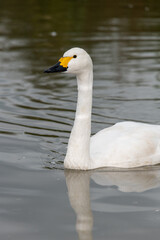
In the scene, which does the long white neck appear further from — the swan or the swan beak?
the swan beak

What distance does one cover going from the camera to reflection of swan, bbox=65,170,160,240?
241 inches

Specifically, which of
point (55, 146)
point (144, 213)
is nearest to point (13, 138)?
point (55, 146)

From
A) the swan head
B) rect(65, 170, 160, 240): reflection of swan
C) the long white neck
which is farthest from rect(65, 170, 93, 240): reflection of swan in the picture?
the swan head

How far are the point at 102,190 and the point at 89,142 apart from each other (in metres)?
0.85

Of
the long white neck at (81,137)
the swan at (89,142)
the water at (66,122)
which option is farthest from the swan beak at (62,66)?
the water at (66,122)

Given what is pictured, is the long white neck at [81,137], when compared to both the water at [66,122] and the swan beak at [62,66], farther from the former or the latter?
the swan beak at [62,66]

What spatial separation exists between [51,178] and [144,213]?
1.65 metres

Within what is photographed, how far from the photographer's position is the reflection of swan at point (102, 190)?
6.13 m

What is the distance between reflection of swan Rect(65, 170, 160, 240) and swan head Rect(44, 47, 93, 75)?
1.33 m

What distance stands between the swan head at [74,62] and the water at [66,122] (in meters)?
1.33

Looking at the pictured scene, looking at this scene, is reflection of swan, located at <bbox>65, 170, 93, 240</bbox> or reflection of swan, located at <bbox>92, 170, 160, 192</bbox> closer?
reflection of swan, located at <bbox>65, 170, 93, 240</bbox>

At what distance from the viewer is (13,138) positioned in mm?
9234

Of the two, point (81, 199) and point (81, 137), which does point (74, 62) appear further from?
point (81, 199)

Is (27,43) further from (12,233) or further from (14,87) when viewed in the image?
(12,233)
